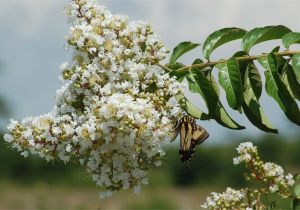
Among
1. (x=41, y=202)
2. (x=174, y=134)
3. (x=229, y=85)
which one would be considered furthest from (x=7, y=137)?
(x=41, y=202)

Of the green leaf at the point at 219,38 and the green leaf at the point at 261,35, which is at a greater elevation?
the green leaf at the point at 219,38

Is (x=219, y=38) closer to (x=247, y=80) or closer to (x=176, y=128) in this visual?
(x=247, y=80)

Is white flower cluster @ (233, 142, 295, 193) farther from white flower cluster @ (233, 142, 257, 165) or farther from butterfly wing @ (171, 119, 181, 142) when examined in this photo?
butterfly wing @ (171, 119, 181, 142)

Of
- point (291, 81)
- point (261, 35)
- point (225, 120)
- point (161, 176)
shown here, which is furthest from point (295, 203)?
point (161, 176)

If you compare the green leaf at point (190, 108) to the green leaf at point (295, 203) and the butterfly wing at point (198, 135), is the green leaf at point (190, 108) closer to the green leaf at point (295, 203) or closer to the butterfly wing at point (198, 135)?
the butterfly wing at point (198, 135)

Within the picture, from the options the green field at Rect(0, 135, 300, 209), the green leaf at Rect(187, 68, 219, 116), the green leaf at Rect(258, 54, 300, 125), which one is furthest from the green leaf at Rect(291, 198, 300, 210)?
the green field at Rect(0, 135, 300, 209)

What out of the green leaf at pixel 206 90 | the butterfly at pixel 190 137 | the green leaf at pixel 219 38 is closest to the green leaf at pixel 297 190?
the green leaf at pixel 206 90
